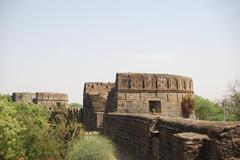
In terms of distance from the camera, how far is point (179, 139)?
507 cm

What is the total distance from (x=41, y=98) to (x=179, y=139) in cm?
3019

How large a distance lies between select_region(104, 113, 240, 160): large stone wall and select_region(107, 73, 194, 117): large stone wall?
4916mm

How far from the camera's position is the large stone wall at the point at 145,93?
59.6 feet

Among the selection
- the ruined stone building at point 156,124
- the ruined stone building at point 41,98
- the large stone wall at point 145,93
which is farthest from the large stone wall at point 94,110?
the ruined stone building at point 41,98

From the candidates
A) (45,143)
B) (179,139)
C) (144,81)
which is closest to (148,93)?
(144,81)

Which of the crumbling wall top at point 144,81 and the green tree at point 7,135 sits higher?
the crumbling wall top at point 144,81

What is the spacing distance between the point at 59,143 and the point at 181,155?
28.5 feet

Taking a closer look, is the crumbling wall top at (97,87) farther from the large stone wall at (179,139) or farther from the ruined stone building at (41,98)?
the large stone wall at (179,139)

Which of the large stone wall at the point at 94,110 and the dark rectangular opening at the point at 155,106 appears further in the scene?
the large stone wall at the point at 94,110

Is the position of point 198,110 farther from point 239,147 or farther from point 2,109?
point 239,147

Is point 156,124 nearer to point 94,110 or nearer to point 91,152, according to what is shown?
point 91,152

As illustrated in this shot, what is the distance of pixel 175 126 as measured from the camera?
6.36 metres

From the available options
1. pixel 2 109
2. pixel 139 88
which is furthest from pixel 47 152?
pixel 139 88

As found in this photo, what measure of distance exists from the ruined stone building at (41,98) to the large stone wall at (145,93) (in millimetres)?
16242
